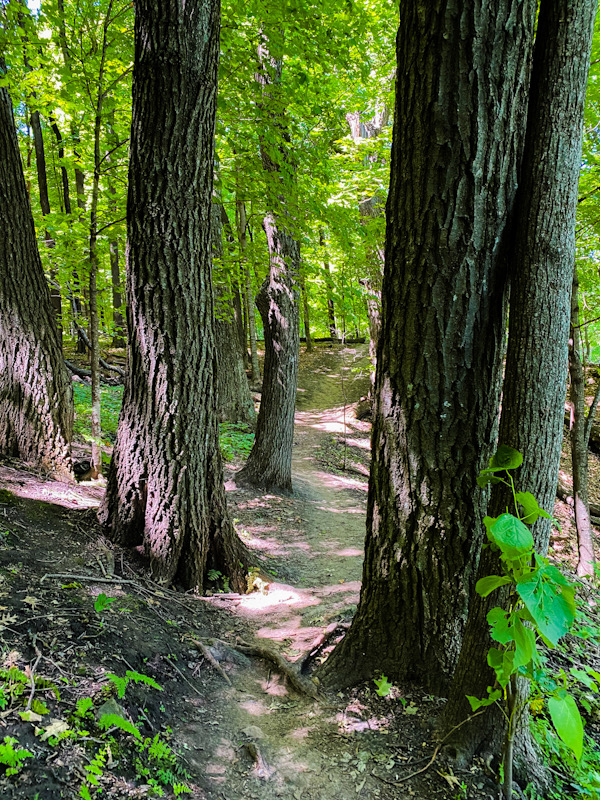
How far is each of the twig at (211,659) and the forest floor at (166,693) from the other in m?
0.01

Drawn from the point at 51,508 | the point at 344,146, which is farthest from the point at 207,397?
the point at 344,146

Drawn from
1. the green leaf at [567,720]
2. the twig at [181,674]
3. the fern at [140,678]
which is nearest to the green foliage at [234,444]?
the twig at [181,674]

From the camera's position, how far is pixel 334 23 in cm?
525

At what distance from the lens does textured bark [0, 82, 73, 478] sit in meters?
4.54

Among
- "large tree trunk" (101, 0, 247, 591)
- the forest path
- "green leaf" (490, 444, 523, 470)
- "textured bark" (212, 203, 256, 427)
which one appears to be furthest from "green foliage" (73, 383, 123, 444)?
"green leaf" (490, 444, 523, 470)

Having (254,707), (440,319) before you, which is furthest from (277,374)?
(440,319)

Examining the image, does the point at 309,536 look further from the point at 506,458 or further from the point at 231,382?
the point at 231,382

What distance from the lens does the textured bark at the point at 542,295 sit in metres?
1.94

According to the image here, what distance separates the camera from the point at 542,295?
196cm

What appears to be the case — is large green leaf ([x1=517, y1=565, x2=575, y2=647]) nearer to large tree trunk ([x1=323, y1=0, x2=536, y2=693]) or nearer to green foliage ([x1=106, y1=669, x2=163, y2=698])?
large tree trunk ([x1=323, y1=0, x2=536, y2=693])

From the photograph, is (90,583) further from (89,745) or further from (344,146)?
(344,146)

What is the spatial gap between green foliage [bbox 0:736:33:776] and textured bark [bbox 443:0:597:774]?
170 cm

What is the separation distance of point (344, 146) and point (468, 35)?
25.0ft

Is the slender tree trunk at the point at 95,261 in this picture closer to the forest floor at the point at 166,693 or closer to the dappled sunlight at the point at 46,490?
the dappled sunlight at the point at 46,490
